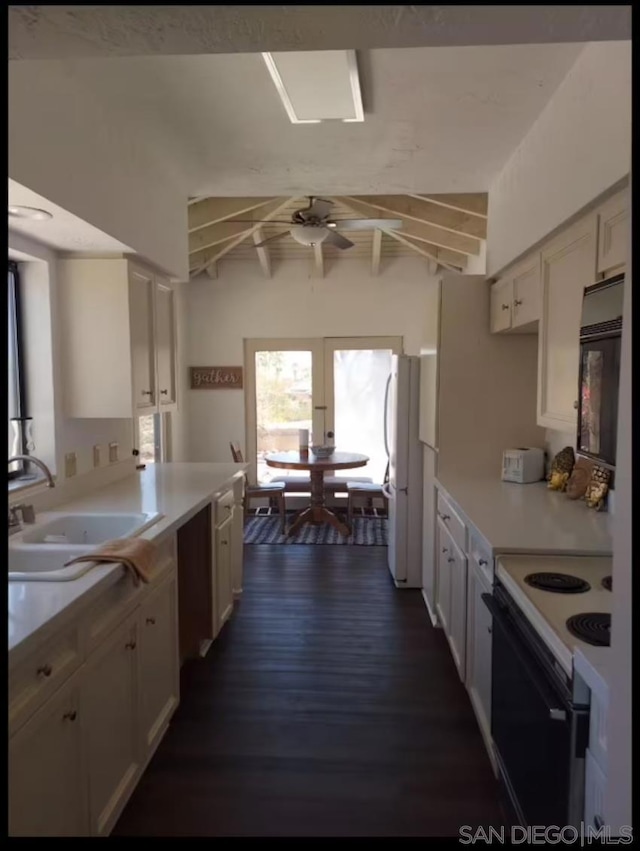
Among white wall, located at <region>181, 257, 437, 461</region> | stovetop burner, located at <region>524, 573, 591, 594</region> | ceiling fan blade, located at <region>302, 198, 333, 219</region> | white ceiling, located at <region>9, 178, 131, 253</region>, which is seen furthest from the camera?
white wall, located at <region>181, 257, 437, 461</region>

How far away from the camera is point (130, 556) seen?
5.98 ft

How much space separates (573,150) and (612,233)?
417mm

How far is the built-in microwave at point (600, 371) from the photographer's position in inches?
55.5

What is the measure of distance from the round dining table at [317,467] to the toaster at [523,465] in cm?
215

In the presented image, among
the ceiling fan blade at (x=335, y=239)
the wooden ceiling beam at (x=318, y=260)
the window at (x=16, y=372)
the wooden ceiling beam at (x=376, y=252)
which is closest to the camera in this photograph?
the window at (x=16, y=372)

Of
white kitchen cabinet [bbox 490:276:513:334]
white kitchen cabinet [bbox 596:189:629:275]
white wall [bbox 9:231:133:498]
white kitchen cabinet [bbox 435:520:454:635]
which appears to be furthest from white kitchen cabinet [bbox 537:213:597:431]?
white wall [bbox 9:231:133:498]

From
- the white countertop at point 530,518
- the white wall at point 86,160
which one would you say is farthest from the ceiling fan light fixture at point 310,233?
the white countertop at point 530,518

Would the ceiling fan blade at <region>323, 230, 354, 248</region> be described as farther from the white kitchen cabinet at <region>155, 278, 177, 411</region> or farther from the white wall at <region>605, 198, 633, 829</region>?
the white wall at <region>605, 198, 633, 829</region>

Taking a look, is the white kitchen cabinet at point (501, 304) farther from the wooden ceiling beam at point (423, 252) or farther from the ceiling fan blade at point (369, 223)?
the wooden ceiling beam at point (423, 252)

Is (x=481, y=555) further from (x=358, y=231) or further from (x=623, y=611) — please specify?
(x=358, y=231)

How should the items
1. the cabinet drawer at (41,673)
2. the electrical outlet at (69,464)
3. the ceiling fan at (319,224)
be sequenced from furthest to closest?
the ceiling fan at (319,224) < the electrical outlet at (69,464) < the cabinet drawer at (41,673)

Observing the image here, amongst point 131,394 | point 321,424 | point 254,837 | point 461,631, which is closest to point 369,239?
point 321,424

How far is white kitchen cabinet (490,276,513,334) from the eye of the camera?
3.04 metres

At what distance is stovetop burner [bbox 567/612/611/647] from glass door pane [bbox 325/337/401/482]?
16.6 ft
